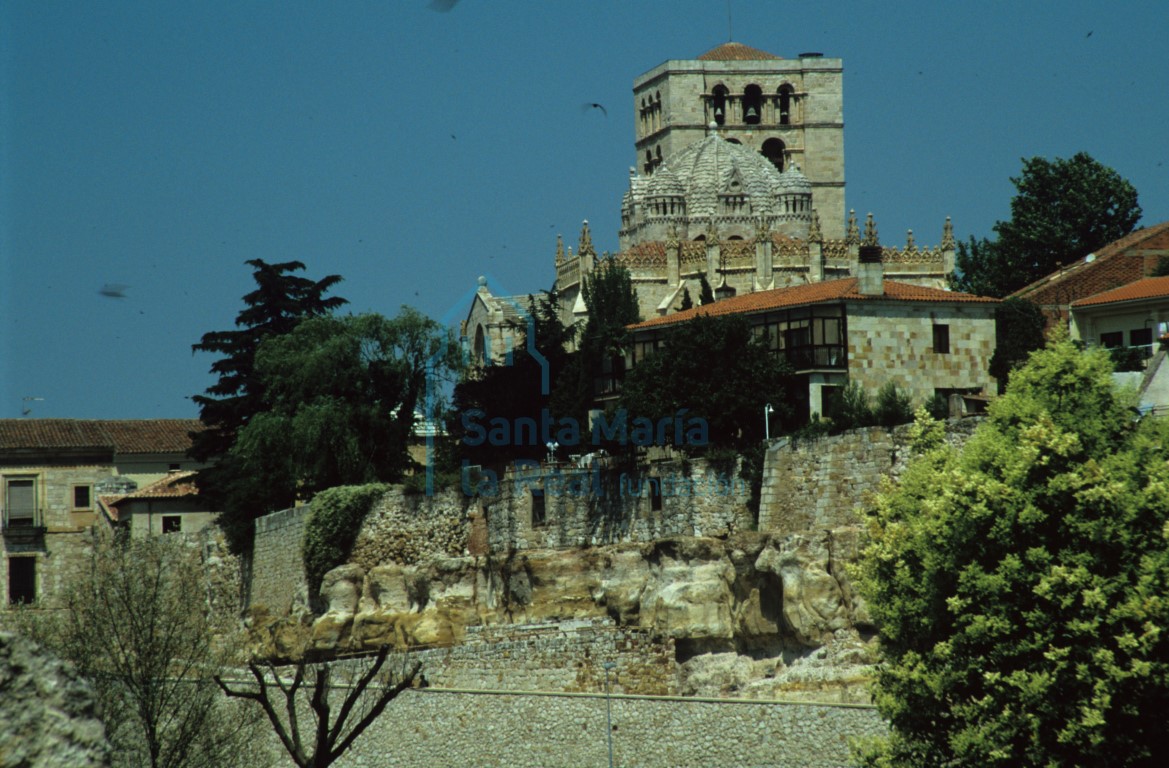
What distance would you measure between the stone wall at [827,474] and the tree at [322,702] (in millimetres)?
9090

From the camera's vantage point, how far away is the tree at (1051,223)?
84.4m

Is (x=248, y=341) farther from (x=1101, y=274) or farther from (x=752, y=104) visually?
(x=752, y=104)

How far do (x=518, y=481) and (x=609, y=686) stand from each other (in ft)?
32.7

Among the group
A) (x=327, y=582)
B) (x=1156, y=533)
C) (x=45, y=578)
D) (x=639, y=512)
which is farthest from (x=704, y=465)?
(x=45, y=578)

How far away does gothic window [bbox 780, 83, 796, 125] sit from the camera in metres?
120

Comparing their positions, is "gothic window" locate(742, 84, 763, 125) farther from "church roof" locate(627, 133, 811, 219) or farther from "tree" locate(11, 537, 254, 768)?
"tree" locate(11, 537, 254, 768)

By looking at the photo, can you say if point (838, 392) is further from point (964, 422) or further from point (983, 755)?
point (983, 755)

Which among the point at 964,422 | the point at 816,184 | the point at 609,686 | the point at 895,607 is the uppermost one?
the point at 816,184

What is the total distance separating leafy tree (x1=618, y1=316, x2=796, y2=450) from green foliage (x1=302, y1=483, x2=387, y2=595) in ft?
27.9

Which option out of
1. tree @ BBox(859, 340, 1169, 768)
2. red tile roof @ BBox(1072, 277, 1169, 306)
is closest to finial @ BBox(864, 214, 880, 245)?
red tile roof @ BBox(1072, 277, 1169, 306)

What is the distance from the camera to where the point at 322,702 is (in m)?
35.0

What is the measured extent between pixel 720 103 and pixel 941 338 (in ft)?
234

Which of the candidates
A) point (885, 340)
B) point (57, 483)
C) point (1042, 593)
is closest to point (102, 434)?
point (57, 483)

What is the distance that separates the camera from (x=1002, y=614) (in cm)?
2541
